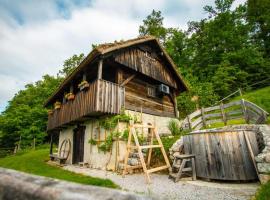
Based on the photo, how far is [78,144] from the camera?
12820 mm

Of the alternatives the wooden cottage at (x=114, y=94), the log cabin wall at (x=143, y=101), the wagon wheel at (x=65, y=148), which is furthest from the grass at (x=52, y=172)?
the log cabin wall at (x=143, y=101)

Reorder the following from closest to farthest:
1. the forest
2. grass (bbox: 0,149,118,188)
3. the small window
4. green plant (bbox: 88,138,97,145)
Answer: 1. grass (bbox: 0,149,118,188)
2. green plant (bbox: 88,138,97,145)
3. the small window
4. the forest

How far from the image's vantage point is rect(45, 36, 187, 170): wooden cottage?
975 centimetres

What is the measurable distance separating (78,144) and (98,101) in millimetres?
5153

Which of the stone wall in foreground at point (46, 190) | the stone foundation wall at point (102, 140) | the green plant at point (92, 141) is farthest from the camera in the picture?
the green plant at point (92, 141)

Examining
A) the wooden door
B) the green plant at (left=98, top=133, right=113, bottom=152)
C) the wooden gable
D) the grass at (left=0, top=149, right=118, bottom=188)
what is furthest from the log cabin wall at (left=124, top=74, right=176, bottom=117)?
the grass at (left=0, top=149, right=118, bottom=188)

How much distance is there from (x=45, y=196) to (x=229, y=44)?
31669 mm

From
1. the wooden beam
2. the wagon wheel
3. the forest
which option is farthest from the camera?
the forest

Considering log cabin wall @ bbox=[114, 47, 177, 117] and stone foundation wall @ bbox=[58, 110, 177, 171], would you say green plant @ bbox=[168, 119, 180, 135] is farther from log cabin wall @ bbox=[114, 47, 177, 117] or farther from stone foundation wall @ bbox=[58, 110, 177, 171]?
log cabin wall @ bbox=[114, 47, 177, 117]

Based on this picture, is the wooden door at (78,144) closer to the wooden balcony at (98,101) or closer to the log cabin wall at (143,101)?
the wooden balcony at (98,101)

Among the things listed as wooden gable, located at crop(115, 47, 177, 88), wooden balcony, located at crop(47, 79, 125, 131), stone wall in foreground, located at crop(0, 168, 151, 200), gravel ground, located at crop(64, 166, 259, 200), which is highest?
wooden gable, located at crop(115, 47, 177, 88)

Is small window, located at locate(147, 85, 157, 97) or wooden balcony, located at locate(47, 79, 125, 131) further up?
small window, located at locate(147, 85, 157, 97)

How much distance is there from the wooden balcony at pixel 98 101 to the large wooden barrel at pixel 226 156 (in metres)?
4.99

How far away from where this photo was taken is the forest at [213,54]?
78.4 feet
